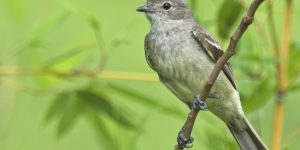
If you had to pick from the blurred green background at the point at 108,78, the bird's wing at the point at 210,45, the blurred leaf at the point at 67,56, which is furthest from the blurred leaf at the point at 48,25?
the bird's wing at the point at 210,45

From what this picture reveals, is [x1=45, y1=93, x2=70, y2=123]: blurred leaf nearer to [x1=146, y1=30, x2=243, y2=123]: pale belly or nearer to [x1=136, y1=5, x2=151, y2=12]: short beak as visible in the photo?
[x1=146, y1=30, x2=243, y2=123]: pale belly

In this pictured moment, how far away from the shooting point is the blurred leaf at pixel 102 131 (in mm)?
3842

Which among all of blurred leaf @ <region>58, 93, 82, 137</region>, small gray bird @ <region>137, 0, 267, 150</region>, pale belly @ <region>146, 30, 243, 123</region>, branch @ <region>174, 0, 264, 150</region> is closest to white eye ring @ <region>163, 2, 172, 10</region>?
small gray bird @ <region>137, 0, 267, 150</region>

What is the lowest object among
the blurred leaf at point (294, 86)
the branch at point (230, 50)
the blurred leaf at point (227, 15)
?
the blurred leaf at point (294, 86)

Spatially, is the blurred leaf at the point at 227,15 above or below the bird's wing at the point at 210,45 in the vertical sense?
above

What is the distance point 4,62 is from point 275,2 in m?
1.07

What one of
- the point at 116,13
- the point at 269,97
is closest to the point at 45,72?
the point at 269,97

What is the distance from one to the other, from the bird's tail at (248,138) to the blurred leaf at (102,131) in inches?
18.9

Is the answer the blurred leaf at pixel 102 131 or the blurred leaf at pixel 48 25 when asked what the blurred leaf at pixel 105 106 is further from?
the blurred leaf at pixel 48 25

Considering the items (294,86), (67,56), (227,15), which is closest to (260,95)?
(294,86)

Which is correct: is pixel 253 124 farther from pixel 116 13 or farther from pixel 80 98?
pixel 116 13

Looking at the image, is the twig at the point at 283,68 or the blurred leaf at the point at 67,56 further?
the blurred leaf at the point at 67,56

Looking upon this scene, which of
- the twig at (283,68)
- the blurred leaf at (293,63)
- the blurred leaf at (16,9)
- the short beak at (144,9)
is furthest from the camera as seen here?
the short beak at (144,9)

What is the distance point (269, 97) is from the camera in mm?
3584
